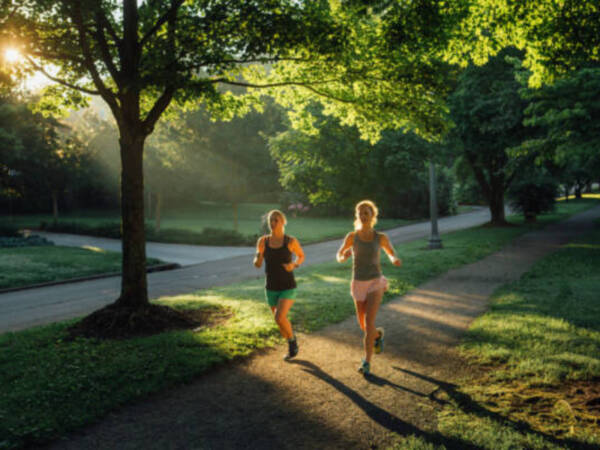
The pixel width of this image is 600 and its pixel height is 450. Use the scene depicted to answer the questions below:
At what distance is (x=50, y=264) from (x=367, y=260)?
1600cm

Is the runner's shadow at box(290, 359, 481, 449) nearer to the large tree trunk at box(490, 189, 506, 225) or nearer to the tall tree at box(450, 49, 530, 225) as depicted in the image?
the tall tree at box(450, 49, 530, 225)

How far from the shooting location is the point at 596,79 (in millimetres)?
11914

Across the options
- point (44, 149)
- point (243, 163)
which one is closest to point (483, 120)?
point (243, 163)

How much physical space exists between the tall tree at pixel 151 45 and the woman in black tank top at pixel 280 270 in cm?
278

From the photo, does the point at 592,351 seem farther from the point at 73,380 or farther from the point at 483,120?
the point at 483,120

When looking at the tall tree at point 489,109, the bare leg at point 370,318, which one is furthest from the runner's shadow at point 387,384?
the tall tree at point 489,109

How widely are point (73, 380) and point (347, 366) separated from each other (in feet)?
10.1

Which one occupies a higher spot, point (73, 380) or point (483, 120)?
point (483, 120)

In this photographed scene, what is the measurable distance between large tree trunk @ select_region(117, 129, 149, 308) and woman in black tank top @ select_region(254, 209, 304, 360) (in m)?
2.70

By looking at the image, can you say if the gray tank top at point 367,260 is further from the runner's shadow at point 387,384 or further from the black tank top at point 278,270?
the runner's shadow at point 387,384

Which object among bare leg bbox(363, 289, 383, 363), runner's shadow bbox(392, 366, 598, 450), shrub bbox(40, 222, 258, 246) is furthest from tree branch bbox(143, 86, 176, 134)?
shrub bbox(40, 222, 258, 246)

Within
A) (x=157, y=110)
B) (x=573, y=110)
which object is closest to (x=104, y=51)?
(x=157, y=110)

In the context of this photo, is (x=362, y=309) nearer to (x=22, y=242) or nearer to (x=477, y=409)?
(x=477, y=409)

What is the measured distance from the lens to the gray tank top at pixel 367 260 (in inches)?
209
